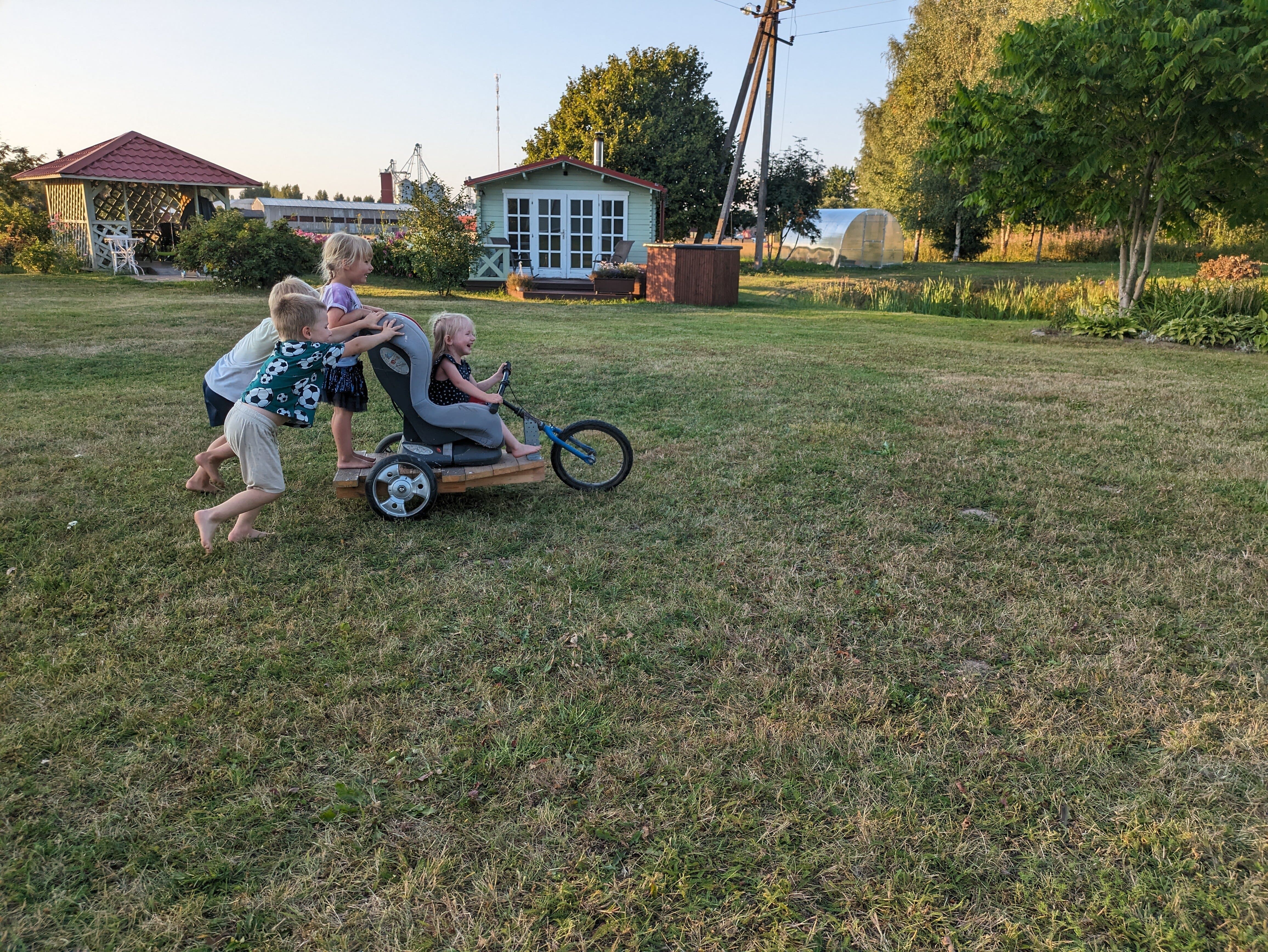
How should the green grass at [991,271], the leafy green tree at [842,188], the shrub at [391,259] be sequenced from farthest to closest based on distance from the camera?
the leafy green tree at [842,188] < the green grass at [991,271] < the shrub at [391,259]

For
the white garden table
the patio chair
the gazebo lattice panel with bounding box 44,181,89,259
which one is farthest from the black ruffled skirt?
the gazebo lattice panel with bounding box 44,181,89,259

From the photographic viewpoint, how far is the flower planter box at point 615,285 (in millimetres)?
18531

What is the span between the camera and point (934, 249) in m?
40.7

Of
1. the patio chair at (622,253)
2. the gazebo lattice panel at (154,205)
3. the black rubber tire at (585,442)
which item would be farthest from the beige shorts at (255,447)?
the gazebo lattice panel at (154,205)

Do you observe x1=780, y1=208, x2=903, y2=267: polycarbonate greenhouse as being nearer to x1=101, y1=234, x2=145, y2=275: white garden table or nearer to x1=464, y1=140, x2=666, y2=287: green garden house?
x1=464, y1=140, x2=666, y2=287: green garden house

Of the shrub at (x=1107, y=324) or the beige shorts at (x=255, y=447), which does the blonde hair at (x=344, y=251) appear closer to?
the beige shorts at (x=255, y=447)

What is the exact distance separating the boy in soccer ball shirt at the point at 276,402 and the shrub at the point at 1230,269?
20.3 m

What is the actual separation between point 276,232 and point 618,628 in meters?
16.6

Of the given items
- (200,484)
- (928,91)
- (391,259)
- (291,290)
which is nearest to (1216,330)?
(291,290)

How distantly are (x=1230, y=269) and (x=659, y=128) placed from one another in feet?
67.1

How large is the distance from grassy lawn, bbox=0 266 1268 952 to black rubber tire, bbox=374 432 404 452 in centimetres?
42

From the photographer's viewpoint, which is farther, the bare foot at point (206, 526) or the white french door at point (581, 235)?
the white french door at point (581, 235)

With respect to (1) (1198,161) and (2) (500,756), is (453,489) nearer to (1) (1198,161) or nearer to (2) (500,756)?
(2) (500,756)

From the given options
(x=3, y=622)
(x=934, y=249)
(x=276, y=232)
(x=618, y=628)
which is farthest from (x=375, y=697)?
(x=934, y=249)
